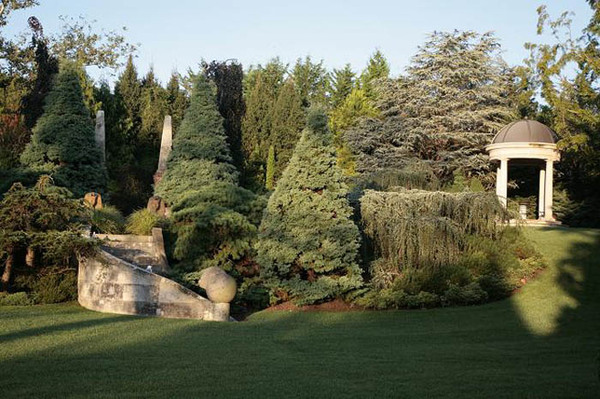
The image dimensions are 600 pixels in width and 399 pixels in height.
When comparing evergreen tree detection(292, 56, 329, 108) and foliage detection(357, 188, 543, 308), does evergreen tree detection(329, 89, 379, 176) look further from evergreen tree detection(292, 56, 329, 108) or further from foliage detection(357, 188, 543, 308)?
foliage detection(357, 188, 543, 308)

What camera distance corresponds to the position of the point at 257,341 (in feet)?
35.0

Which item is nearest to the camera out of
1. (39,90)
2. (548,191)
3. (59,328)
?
(59,328)

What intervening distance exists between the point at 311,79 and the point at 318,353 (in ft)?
115

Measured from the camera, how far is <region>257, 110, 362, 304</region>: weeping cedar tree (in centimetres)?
1557

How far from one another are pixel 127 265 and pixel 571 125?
2169 centimetres

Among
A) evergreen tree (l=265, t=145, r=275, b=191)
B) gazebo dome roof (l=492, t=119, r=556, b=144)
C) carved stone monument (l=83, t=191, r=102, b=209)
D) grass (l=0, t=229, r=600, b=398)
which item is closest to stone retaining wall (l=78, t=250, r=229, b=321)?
grass (l=0, t=229, r=600, b=398)

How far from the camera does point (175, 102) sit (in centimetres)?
3041

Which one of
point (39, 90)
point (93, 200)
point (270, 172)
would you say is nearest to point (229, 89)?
point (270, 172)

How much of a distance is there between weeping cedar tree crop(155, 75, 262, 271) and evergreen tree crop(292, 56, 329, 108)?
66.5 ft

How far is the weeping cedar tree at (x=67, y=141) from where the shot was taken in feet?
69.2

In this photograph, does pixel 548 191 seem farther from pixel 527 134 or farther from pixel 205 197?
pixel 205 197

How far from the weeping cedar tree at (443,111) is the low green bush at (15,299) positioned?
19.8m

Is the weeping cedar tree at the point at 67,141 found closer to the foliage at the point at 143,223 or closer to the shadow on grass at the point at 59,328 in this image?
the foliage at the point at 143,223

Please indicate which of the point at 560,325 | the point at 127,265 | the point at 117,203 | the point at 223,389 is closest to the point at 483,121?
the point at 117,203
